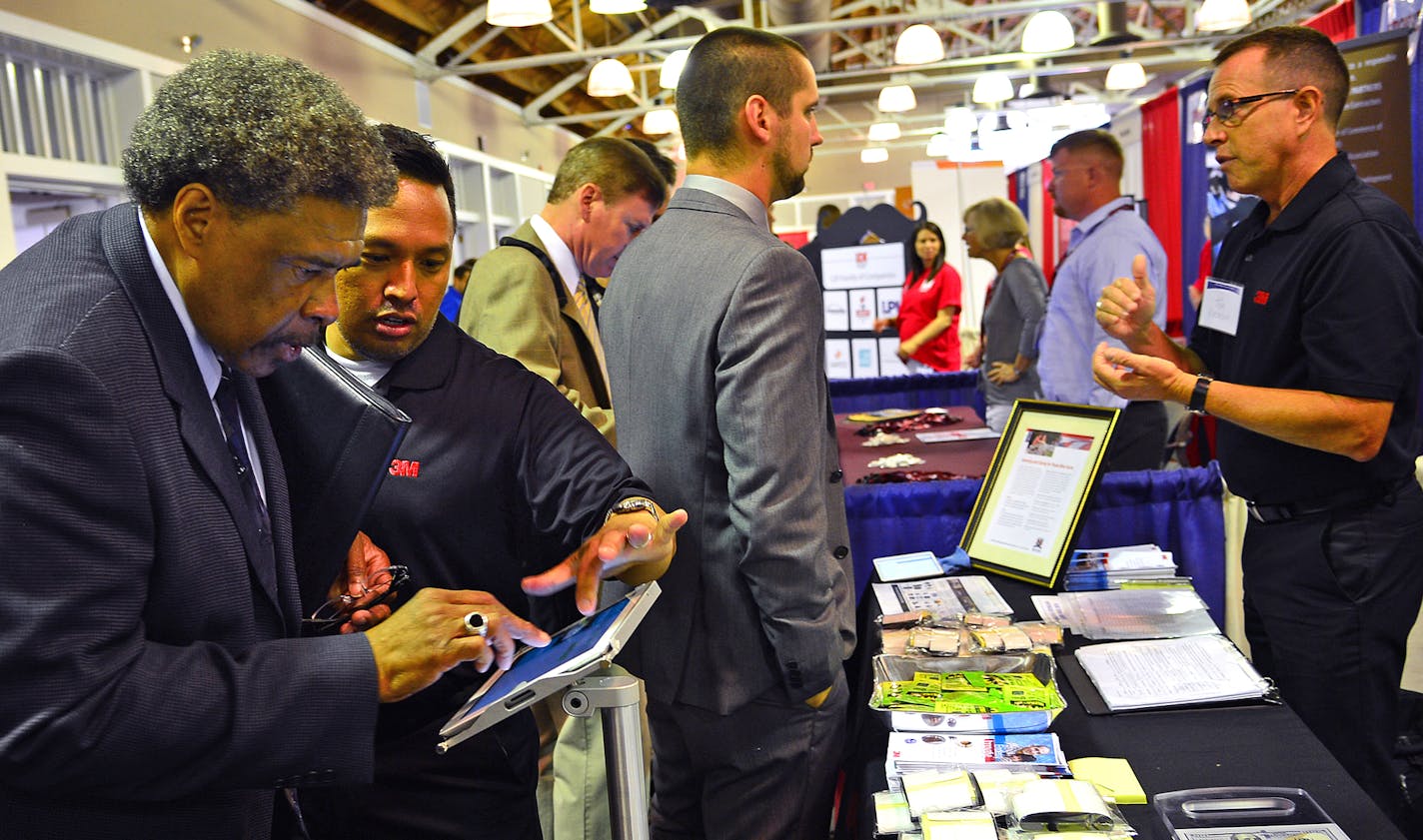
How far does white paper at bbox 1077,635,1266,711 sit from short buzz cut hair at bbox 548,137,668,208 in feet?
5.57

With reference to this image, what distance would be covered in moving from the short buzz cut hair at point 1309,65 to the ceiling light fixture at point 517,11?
4265 mm

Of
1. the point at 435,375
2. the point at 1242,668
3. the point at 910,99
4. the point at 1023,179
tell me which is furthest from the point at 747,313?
the point at 1023,179

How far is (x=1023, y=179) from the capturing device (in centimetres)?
1175

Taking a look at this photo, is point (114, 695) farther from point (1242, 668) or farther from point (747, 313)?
point (1242, 668)

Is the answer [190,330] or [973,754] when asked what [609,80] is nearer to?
[973,754]

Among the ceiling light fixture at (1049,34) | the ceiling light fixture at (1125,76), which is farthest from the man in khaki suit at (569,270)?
the ceiling light fixture at (1125,76)

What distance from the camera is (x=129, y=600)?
843mm

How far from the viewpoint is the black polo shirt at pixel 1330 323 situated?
1824mm

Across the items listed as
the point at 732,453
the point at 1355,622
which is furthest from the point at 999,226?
the point at 732,453

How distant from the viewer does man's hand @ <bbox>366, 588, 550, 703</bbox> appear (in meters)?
0.96

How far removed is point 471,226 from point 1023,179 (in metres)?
6.31

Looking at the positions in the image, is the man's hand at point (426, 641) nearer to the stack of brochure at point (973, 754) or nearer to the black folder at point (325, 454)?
Result: the black folder at point (325, 454)

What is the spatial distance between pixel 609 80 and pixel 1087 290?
5258 mm

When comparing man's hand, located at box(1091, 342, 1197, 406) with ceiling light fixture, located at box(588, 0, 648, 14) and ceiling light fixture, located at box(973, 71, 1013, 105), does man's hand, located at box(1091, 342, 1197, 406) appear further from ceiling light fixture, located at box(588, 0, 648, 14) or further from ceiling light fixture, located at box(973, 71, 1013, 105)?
ceiling light fixture, located at box(973, 71, 1013, 105)
